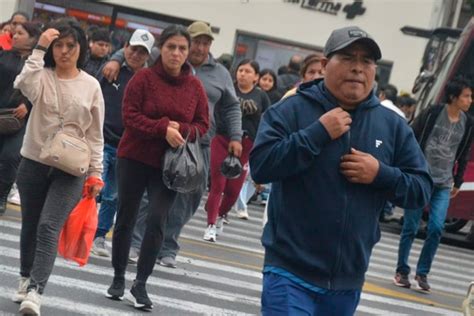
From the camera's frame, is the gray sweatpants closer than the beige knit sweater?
Yes

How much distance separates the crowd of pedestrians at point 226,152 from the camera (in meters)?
4.89

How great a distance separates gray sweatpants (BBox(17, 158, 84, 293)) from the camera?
721 cm

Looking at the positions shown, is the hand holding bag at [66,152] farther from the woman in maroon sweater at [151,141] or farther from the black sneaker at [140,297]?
the black sneaker at [140,297]

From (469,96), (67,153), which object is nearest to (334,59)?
(67,153)

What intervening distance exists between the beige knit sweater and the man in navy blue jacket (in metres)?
2.69

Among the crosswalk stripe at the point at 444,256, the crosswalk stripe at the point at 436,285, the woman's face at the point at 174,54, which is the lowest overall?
the crosswalk stripe at the point at 444,256

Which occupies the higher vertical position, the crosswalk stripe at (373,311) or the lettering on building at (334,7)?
the lettering on building at (334,7)

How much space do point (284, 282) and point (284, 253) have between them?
0.38 ft

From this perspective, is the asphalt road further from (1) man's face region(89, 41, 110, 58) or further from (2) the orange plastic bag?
(1) man's face region(89, 41, 110, 58)

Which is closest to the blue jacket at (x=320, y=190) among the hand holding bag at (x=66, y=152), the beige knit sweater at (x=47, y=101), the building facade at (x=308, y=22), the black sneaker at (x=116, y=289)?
the hand holding bag at (x=66, y=152)

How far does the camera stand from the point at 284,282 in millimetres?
4887

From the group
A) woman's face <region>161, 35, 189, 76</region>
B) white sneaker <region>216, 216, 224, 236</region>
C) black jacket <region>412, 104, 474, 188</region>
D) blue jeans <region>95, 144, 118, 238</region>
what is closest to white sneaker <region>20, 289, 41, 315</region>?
woman's face <region>161, 35, 189, 76</region>

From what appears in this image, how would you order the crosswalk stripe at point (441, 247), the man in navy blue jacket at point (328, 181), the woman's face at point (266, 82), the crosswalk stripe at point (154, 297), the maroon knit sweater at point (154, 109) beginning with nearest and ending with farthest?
the man in navy blue jacket at point (328, 181) < the maroon knit sweater at point (154, 109) < the crosswalk stripe at point (154, 297) < the woman's face at point (266, 82) < the crosswalk stripe at point (441, 247)

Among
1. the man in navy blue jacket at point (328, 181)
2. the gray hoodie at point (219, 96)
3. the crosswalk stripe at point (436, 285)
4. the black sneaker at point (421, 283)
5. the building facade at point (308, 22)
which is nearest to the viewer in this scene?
the man in navy blue jacket at point (328, 181)
